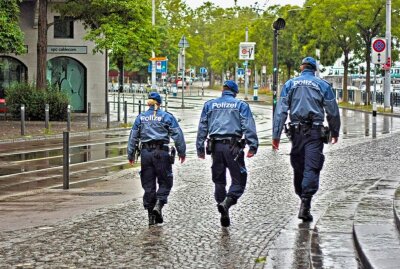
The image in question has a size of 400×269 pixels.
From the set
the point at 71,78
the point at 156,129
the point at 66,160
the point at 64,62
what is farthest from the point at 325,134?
the point at 71,78

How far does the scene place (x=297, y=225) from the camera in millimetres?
9789

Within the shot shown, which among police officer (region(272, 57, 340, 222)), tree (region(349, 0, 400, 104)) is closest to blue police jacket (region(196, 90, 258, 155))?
police officer (region(272, 57, 340, 222))

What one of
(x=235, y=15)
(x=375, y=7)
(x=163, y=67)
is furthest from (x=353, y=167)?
(x=235, y=15)

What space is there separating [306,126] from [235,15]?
108 m

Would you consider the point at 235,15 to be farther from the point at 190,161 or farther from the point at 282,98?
the point at 282,98

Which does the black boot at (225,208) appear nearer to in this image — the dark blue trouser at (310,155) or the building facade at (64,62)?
the dark blue trouser at (310,155)

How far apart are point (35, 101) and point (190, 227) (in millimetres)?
24984

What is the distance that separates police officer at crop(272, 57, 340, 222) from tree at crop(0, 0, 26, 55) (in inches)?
926

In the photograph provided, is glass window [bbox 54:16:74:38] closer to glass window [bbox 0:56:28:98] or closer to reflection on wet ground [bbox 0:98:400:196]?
glass window [bbox 0:56:28:98]

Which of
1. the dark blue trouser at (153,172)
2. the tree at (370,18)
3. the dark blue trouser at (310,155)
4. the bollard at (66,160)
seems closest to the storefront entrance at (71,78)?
the tree at (370,18)

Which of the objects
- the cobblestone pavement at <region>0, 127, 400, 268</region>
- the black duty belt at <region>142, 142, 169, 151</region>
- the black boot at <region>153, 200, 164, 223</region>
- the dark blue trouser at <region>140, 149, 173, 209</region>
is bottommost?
the cobblestone pavement at <region>0, 127, 400, 268</region>

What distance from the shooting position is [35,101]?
33938 millimetres

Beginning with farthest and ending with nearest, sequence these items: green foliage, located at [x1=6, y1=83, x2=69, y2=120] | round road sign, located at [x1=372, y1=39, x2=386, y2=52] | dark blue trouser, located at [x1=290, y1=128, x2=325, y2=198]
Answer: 1. green foliage, located at [x1=6, y1=83, x2=69, y2=120]
2. round road sign, located at [x1=372, y1=39, x2=386, y2=52]
3. dark blue trouser, located at [x1=290, y1=128, x2=325, y2=198]

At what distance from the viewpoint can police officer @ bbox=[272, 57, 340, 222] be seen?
31.7 feet
